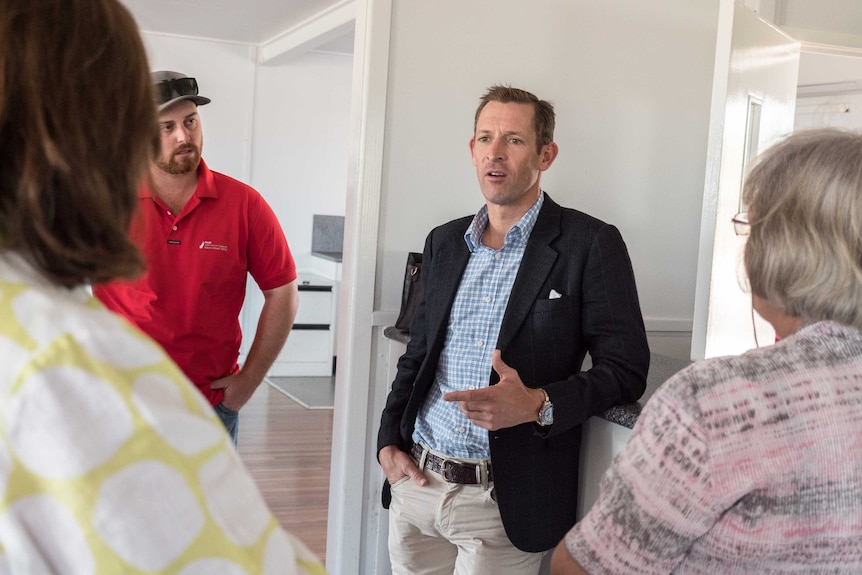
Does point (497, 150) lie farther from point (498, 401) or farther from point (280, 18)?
point (280, 18)

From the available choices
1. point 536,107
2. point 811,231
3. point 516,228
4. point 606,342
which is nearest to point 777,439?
point 811,231

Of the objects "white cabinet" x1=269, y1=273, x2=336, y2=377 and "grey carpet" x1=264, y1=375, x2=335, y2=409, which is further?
"white cabinet" x1=269, y1=273, x2=336, y2=377

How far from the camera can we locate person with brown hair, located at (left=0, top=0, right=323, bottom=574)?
1.91 ft

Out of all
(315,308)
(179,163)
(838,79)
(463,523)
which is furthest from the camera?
(315,308)

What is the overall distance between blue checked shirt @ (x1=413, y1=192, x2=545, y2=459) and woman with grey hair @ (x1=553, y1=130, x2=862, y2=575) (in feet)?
3.58

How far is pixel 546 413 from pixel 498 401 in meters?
0.14

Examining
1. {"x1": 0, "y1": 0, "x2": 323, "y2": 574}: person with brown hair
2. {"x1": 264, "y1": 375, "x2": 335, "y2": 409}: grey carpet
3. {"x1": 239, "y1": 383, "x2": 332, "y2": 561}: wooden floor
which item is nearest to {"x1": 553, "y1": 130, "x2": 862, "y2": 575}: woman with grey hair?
{"x1": 0, "y1": 0, "x2": 323, "y2": 574}: person with brown hair

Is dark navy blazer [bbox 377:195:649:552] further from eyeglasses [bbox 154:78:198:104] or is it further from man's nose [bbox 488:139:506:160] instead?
eyeglasses [bbox 154:78:198:104]

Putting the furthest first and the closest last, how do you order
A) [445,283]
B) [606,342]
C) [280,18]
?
[280,18] → [445,283] → [606,342]

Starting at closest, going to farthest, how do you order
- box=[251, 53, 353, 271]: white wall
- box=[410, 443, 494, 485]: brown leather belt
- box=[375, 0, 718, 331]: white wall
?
box=[410, 443, 494, 485]: brown leather belt
box=[375, 0, 718, 331]: white wall
box=[251, 53, 353, 271]: white wall

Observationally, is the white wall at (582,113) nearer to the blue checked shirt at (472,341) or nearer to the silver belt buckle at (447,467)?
the blue checked shirt at (472,341)

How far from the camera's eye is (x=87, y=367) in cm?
59

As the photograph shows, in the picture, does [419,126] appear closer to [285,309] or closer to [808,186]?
[285,309]

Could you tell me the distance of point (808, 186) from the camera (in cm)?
110
